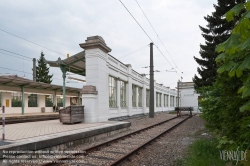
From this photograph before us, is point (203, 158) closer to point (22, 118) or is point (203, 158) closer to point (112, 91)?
point (112, 91)

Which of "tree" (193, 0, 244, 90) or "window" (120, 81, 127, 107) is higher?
"tree" (193, 0, 244, 90)

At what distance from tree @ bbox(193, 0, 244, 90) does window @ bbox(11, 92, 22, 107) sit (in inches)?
843

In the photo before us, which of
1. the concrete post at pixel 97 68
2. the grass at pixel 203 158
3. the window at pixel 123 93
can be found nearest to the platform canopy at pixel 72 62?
the concrete post at pixel 97 68

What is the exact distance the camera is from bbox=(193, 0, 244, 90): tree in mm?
17453

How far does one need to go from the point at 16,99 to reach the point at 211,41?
23.8m

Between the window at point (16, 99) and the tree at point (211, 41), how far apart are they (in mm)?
21400

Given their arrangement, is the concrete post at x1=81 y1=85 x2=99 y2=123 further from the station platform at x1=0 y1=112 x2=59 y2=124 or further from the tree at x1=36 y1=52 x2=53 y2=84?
the tree at x1=36 y1=52 x2=53 y2=84

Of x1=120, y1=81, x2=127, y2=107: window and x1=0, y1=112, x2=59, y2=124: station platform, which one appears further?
x1=120, y1=81, x2=127, y2=107: window

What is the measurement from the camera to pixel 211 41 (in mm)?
19797

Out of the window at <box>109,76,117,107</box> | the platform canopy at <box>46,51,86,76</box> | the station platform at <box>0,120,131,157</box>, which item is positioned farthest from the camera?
the window at <box>109,76,117,107</box>

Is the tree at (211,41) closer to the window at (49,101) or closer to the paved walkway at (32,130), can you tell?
the paved walkway at (32,130)

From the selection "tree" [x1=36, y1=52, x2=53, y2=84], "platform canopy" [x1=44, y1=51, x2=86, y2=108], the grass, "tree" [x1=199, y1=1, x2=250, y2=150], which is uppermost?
"tree" [x1=36, y1=52, x2=53, y2=84]

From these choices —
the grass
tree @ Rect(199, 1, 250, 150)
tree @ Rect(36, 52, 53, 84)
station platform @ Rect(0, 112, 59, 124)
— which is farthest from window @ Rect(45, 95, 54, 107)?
tree @ Rect(36, 52, 53, 84)

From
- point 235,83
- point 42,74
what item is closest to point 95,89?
point 235,83
